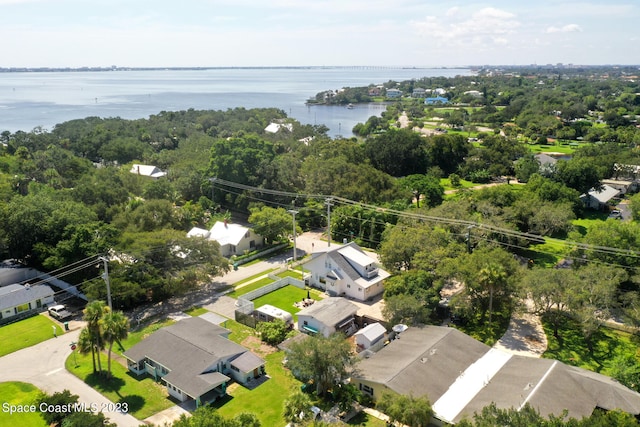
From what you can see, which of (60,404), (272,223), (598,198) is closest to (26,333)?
(60,404)

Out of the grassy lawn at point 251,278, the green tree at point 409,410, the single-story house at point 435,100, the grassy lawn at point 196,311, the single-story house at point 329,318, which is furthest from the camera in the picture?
the single-story house at point 435,100

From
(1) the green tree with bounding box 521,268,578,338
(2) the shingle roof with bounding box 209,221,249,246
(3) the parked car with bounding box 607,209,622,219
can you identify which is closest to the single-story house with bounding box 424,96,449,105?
(3) the parked car with bounding box 607,209,622,219

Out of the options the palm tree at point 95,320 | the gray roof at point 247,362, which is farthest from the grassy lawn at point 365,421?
the palm tree at point 95,320

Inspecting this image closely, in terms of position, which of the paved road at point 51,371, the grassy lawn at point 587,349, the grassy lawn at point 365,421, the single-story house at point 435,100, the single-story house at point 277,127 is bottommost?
the paved road at point 51,371

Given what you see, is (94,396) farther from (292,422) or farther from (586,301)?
(586,301)

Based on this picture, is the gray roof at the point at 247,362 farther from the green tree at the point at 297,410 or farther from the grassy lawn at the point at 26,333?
the grassy lawn at the point at 26,333

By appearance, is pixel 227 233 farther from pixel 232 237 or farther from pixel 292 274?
pixel 292 274
